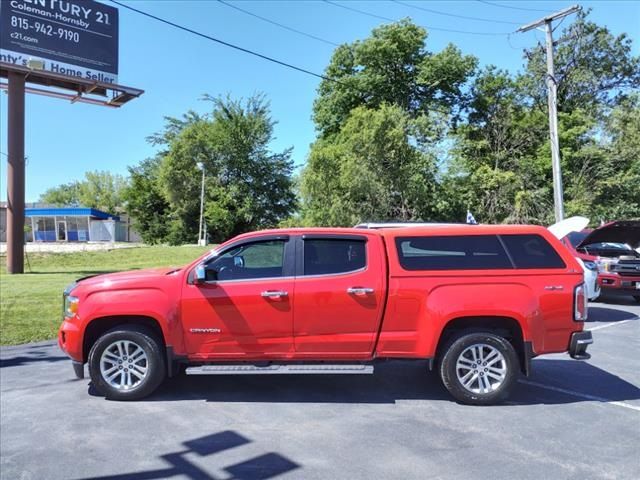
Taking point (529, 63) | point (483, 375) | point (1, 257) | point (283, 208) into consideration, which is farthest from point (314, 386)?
point (283, 208)

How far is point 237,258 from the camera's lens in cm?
553

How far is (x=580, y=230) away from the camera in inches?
396

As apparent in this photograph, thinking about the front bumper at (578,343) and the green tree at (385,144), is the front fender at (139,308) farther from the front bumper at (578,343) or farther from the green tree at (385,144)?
the green tree at (385,144)

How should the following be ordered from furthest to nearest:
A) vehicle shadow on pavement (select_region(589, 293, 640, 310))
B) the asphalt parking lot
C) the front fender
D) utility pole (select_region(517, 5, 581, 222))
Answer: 1. utility pole (select_region(517, 5, 581, 222))
2. vehicle shadow on pavement (select_region(589, 293, 640, 310))
3. the front fender
4. the asphalt parking lot

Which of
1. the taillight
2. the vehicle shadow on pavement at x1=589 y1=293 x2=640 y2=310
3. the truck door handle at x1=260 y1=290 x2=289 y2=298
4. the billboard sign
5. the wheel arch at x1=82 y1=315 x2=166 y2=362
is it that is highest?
the billboard sign

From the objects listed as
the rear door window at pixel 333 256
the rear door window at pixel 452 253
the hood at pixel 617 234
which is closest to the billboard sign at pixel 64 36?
the rear door window at pixel 333 256

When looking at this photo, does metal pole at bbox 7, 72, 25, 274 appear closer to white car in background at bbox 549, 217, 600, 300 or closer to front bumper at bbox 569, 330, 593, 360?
white car in background at bbox 549, 217, 600, 300

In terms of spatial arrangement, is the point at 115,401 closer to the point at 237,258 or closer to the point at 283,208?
the point at 237,258

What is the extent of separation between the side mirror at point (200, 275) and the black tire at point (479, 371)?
8.58 ft

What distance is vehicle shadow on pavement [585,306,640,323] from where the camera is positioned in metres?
10.2

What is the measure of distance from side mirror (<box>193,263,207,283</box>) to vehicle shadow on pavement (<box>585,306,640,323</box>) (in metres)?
8.17

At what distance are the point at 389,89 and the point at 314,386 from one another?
31363 mm

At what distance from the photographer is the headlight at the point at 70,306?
17.6 feet

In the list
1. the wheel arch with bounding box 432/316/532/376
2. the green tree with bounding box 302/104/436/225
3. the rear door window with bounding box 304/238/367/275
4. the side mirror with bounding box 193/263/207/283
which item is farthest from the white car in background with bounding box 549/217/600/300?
the green tree with bounding box 302/104/436/225
